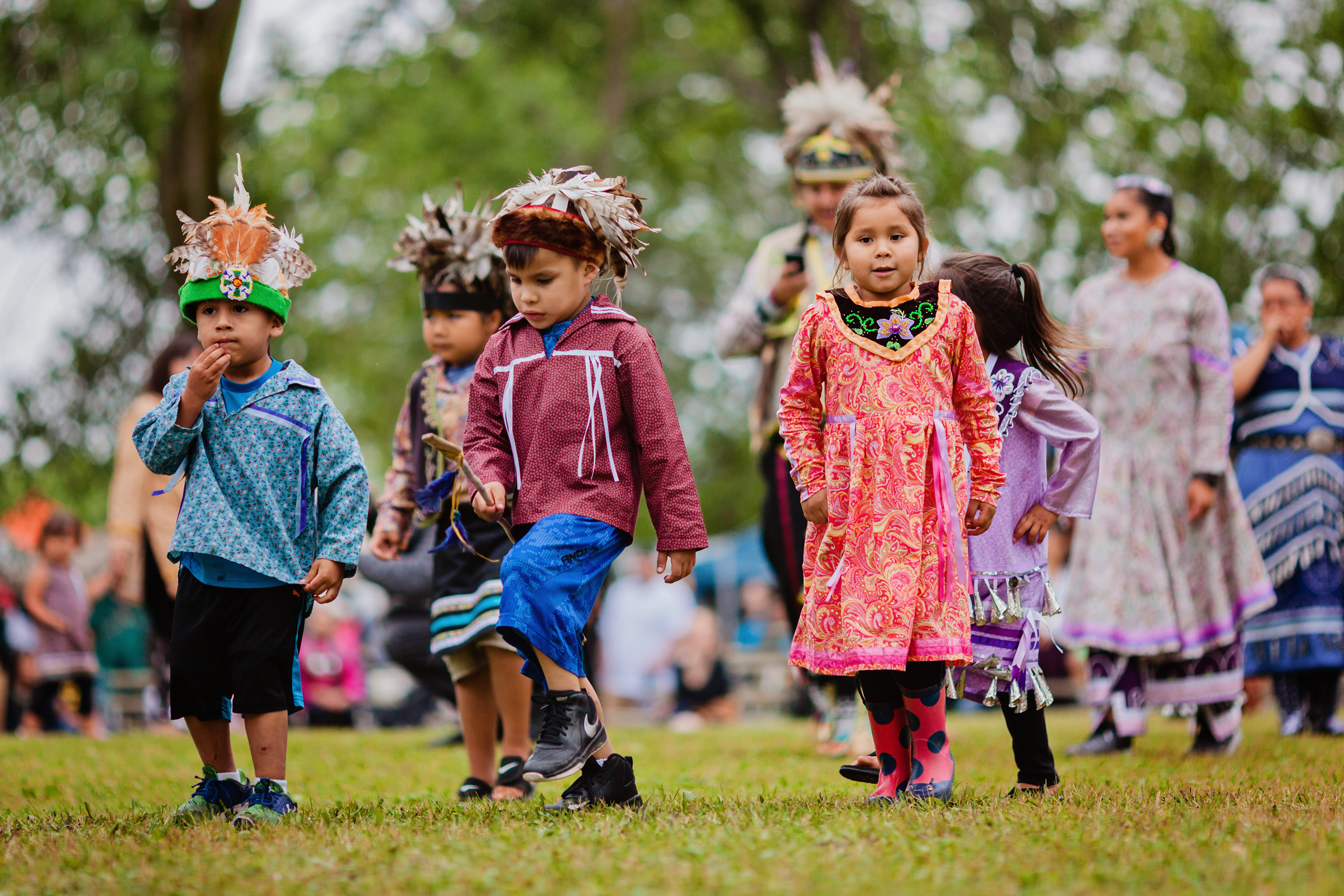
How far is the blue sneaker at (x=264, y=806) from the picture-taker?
13.1 ft

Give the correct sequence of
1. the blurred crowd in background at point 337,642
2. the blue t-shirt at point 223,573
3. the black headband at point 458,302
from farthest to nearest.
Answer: the blurred crowd in background at point 337,642
the black headband at point 458,302
the blue t-shirt at point 223,573

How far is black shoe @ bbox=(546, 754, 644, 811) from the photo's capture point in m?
4.23

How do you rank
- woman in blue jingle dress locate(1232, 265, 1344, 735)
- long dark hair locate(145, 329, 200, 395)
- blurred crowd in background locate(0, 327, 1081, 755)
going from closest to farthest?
blurred crowd in background locate(0, 327, 1081, 755) → woman in blue jingle dress locate(1232, 265, 1344, 735) → long dark hair locate(145, 329, 200, 395)

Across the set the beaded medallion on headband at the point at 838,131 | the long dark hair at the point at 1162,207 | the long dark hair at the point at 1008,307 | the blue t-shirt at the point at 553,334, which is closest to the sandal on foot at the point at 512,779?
the blue t-shirt at the point at 553,334

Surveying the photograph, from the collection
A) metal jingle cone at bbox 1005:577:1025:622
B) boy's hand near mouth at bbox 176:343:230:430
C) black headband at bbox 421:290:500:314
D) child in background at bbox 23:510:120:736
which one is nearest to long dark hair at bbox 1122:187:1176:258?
metal jingle cone at bbox 1005:577:1025:622

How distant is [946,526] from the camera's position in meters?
4.16

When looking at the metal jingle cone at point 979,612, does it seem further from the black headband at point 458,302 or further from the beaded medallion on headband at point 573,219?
the black headband at point 458,302

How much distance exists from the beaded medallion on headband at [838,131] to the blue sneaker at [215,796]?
3.95 metres

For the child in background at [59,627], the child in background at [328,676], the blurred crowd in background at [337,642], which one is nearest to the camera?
the blurred crowd in background at [337,642]

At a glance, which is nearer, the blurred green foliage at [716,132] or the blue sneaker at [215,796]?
the blue sneaker at [215,796]

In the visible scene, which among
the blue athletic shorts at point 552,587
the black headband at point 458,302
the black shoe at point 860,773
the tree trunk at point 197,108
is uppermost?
the tree trunk at point 197,108

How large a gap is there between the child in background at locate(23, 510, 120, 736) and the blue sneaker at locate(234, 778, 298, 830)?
7.51 meters

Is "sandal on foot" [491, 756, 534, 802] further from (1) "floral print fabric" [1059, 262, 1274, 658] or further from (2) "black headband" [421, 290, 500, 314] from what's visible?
(1) "floral print fabric" [1059, 262, 1274, 658]

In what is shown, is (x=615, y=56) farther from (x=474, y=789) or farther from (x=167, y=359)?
(x=474, y=789)
